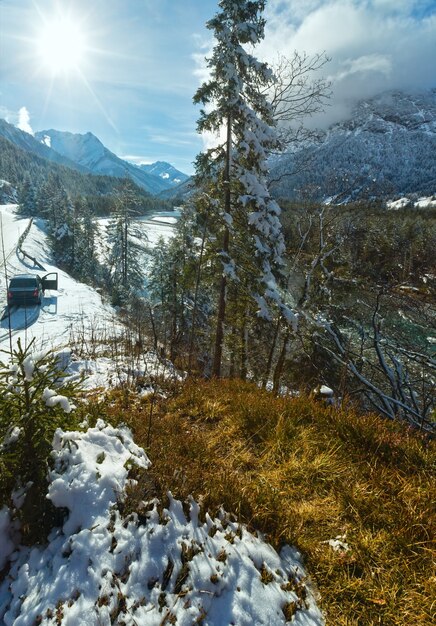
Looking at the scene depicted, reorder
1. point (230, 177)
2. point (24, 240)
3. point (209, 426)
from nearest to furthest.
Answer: point (209, 426) → point (230, 177) → point (24, 240)

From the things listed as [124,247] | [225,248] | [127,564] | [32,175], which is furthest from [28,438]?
[32,175]

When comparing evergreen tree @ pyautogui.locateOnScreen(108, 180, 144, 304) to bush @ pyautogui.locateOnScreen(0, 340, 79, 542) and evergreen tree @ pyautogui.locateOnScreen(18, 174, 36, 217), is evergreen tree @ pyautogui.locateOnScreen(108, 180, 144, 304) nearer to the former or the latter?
evergreen tree @ pyautogui.locateOnScreen(18, 174, 36, 217)

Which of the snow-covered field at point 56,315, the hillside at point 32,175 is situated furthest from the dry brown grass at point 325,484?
the hillside at point 32,175

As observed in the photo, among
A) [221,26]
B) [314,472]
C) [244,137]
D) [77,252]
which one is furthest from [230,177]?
[77,252]

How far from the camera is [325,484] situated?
3555 mm

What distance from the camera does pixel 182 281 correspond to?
12.2 m

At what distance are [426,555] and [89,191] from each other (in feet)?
676

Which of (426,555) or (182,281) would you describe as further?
(182,281)

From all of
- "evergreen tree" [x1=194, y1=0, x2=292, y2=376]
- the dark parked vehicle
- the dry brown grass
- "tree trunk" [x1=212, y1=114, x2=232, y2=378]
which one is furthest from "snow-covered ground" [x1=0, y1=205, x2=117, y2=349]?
the dry brown grass

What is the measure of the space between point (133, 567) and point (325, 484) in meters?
2.28

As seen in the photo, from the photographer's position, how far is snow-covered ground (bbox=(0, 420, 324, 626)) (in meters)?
2.00

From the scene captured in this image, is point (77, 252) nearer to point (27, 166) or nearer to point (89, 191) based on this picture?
point (89, 191)

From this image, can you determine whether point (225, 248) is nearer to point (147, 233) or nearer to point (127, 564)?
point (127, 564)

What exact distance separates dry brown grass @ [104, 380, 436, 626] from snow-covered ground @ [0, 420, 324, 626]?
244 millimetres
